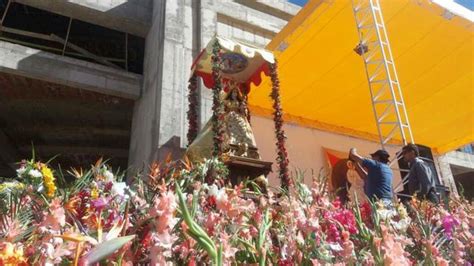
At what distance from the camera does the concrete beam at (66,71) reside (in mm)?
7008

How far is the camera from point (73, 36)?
32.8 ft

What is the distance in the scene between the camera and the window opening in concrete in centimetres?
952

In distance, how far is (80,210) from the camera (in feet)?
4.25

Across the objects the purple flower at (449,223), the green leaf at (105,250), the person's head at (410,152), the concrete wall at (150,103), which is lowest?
the green leaf at (105,250)

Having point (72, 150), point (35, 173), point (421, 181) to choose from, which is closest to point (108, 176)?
point (35, 173)

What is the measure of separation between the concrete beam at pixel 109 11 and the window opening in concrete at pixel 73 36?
120 centimetres

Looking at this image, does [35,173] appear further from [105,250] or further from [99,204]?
[105,250]

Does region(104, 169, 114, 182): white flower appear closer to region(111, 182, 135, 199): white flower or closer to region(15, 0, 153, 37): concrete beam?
region(111, 182, 135, 199): white flower

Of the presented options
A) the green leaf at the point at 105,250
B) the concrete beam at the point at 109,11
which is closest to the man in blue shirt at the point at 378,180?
the green leaf at the point at 105,250

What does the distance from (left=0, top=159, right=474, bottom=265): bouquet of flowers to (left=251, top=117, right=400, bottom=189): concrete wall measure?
5.34 metres

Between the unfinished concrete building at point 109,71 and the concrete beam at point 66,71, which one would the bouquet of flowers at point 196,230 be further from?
the concrete beam at point 66,71

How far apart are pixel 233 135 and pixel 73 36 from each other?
21.5 feet

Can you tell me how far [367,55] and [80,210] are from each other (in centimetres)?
593

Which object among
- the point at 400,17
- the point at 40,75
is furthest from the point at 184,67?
the point at 400,17
